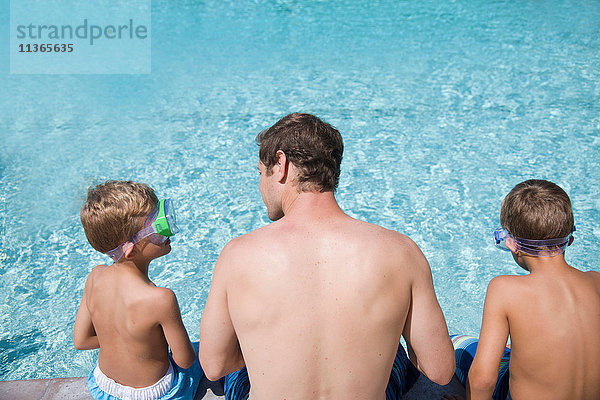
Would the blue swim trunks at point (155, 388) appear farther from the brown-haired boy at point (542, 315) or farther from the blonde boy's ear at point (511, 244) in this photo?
the blonde boy's ear at point (511, 244)

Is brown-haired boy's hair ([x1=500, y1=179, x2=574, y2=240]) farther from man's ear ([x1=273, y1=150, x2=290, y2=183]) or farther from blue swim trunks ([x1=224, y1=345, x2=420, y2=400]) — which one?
man's ear ([x1=273, y1=150, x2=290, y2=183])

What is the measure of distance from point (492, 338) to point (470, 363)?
59 cm

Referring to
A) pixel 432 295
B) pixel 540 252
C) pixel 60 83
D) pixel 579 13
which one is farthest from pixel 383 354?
pixel 579 13

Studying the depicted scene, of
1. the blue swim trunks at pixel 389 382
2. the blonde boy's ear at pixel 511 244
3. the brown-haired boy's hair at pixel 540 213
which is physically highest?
the brown-haired boy's hair at pixel 540 213

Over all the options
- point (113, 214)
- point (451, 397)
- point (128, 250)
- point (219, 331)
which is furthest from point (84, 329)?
point (451, 397)

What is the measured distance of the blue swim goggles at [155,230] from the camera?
2357 millimetres

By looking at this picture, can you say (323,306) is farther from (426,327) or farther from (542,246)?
(542,246)

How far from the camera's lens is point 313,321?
172 cm

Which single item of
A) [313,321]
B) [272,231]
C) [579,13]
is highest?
[579,13]

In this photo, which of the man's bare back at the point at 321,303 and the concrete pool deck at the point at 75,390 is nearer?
the man's bare back at the point at 321,303

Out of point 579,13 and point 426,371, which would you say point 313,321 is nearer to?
point 426,371

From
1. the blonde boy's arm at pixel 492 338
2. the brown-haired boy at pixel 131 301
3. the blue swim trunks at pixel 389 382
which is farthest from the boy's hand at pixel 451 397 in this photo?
the brown-haired boy at pixel 131 301

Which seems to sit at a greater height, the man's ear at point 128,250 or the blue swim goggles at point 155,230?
the blue swim goggles at point 155,230

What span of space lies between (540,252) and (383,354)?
859 mm
